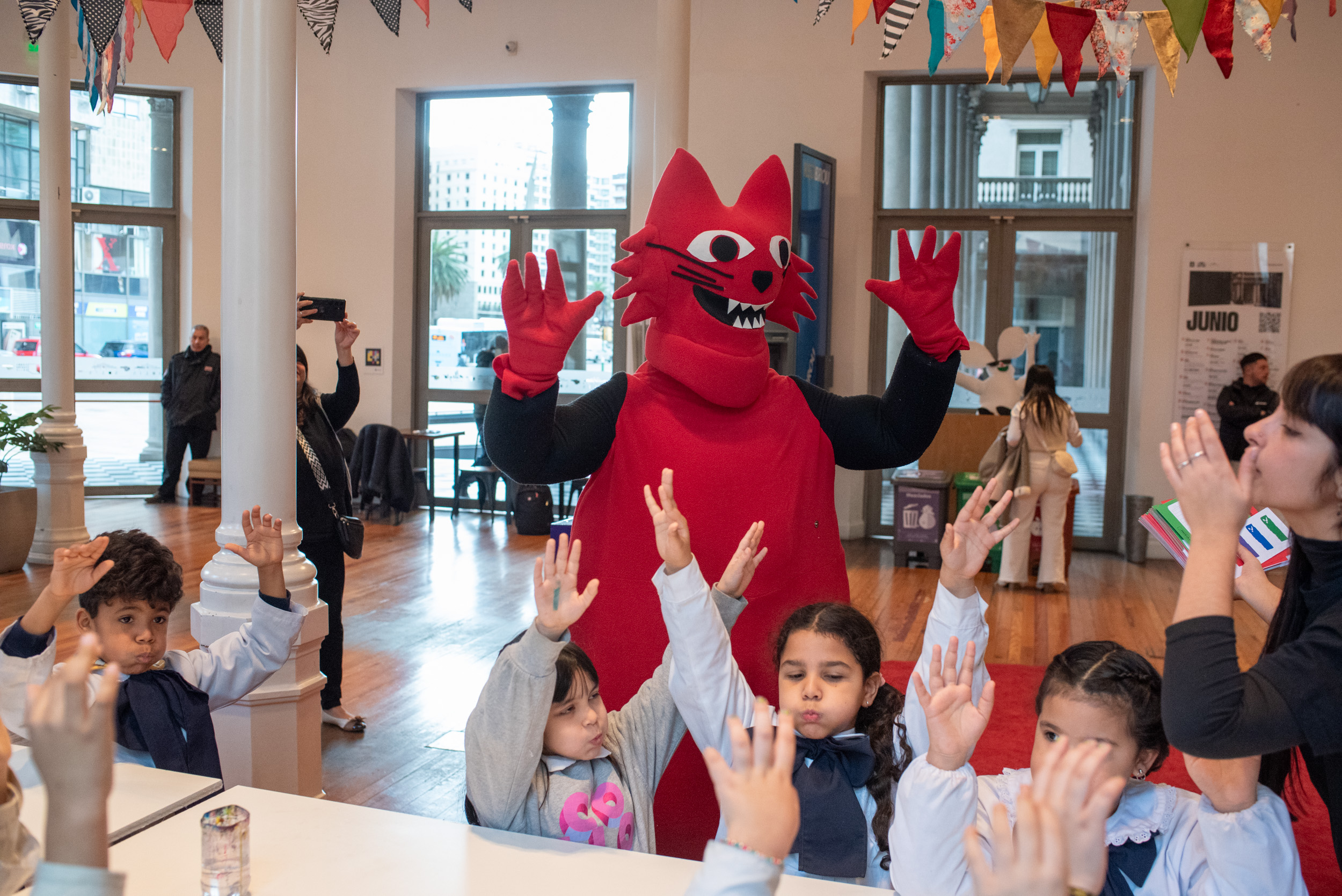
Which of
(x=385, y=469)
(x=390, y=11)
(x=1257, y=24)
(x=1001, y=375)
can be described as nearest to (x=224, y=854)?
(x=390, y=11)

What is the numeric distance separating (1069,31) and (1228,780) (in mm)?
3257

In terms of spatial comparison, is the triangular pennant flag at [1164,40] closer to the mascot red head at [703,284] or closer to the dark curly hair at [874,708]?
the mascot red head at [703,284]

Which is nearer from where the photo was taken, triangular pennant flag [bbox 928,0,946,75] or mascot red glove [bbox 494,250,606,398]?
mascot red glove [bbox 494,250,606,398]

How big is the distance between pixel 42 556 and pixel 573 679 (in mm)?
5361

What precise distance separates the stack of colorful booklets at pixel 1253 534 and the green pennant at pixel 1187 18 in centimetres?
198

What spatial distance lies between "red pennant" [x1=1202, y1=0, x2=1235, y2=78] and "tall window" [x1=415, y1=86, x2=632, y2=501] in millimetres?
5047

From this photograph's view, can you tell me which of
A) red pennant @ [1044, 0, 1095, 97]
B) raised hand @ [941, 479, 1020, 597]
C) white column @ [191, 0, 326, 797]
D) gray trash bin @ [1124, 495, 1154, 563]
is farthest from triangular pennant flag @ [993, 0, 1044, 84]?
gray trash bin @ [1124, 495, 1154, 563]

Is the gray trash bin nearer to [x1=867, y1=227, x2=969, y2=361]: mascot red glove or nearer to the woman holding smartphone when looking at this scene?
[x1=867, y1=227, x2=969, y2=361]: mascot red glove

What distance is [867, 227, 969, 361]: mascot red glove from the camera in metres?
2.13

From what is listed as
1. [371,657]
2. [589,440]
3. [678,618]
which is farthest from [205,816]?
[371,657]

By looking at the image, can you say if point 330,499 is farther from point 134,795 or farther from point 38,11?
point 38,11

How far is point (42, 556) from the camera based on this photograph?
19.3 ft

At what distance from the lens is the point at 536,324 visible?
76.4 inches

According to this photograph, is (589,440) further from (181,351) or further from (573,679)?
(181,351)
